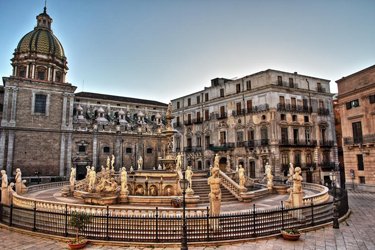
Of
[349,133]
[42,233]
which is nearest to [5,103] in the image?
[42,233]

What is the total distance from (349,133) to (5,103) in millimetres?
41133

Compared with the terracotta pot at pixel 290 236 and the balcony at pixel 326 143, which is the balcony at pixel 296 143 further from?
the terracotta pot at pixel 290 236

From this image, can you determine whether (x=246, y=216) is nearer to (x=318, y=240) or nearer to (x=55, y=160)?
(x=318, y=240)

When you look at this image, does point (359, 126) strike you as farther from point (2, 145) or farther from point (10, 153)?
point (2, 145)

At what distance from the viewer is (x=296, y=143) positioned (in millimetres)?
31172

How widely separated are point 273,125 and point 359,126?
8.47m

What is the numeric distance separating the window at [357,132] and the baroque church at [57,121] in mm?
20650

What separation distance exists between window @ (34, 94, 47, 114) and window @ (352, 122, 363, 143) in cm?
3825

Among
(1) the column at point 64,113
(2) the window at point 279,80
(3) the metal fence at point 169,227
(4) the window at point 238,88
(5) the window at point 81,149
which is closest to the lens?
(3) the metal fence at point 169,227

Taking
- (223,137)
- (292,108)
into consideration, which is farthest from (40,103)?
(292,108)

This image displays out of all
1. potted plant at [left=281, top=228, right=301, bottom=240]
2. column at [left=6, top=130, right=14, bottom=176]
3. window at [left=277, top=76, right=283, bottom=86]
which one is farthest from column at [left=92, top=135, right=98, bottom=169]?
potted plant at [left=281, top=228, right=301, bottom=240]

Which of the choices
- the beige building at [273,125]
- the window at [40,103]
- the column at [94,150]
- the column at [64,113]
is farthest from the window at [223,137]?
the window at [40,103]

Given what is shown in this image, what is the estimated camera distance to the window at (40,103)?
118 ft

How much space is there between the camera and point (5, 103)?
33.9 m
